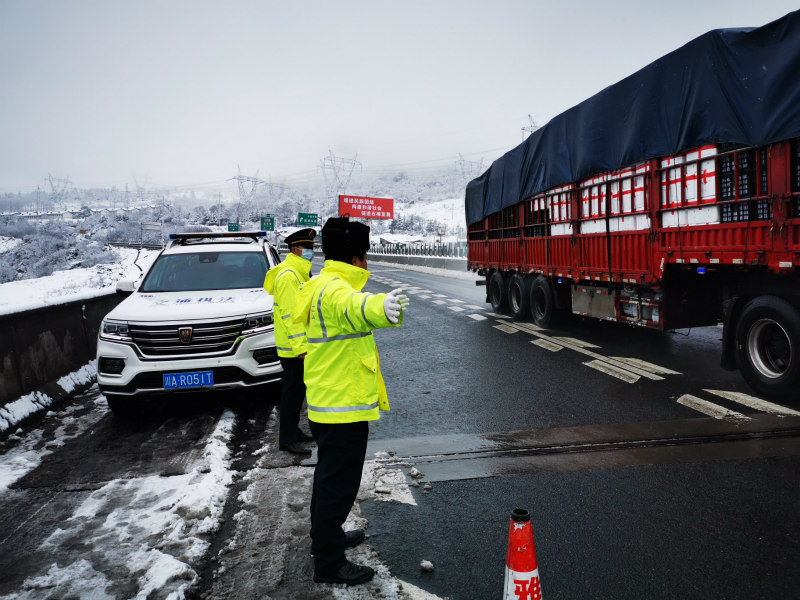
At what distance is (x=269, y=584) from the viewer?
9.27 feet

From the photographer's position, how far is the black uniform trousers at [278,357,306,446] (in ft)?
15.6

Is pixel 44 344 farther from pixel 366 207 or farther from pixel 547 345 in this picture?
pixel 366 207

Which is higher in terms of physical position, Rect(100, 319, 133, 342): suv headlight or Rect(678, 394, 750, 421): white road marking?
Rect(100, 319, 133, 342): suv headlight

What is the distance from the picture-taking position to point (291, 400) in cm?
477

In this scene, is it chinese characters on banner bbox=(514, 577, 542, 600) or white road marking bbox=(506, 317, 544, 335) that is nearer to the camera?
chinese characters on banner bbox=(514, 577, 542, 600)

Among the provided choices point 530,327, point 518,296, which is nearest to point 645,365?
point 530,327

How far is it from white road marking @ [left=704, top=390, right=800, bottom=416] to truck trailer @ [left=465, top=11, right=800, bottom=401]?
0.14 meters

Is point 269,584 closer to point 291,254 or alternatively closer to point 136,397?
point 291,254

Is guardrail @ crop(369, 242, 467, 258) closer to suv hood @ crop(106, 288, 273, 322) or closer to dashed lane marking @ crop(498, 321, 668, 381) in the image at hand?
dashed lane marking @ crop(498, 321, 668, 381)

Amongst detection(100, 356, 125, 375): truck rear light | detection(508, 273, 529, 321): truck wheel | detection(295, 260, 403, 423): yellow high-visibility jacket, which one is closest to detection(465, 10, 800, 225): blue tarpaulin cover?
detection(508, 273, 529, 321): truck wheel

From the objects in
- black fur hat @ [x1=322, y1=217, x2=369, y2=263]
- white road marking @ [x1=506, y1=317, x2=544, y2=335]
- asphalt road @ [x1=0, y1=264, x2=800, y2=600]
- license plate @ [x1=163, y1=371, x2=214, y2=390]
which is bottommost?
asphalt road @ [x1=0, y1=264, x2=800, y2=600]

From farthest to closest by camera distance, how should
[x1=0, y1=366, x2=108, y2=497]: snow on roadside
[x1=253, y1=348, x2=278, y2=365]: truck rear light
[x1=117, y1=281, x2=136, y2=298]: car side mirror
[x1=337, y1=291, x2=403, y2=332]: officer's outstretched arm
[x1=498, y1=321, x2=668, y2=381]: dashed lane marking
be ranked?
1. [x1=498, y1=321, x2=668, y2=381]: dashed lane marking
2. [x1=117, y1=281, x2=136, y2=298]: car side mirror
3. [x1=253, y1=348, x2=278, y2=365]: truck rear light
4. [x1=0, y1=366, x2=108, y2=497]: snow on roadside
5. [x1=337, y1=291, x2=403, y2=332]: officer's outstretched arm

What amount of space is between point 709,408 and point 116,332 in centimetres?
585

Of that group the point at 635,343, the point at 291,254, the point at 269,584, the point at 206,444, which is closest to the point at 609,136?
the point at 635,343
